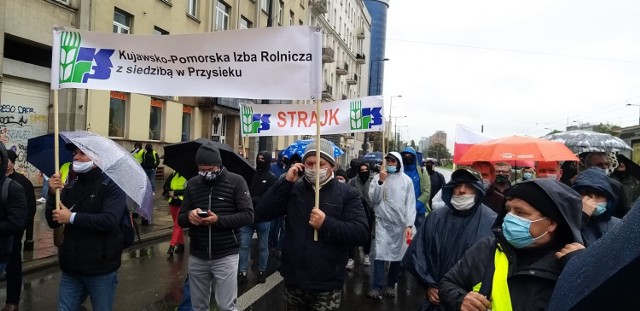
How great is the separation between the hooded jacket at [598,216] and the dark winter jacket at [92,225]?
3.51 metres

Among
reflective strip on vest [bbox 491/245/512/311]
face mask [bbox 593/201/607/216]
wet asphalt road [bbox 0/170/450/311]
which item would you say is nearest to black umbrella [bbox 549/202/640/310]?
reflective strip on vest [bbox 491/245/512/311]

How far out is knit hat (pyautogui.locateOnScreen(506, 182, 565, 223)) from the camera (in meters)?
2.19

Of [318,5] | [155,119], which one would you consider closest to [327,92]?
[318,5]

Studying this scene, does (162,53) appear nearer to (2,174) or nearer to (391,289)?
(2,174)

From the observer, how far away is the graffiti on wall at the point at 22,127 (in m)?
12.0

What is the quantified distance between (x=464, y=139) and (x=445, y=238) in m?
4.94

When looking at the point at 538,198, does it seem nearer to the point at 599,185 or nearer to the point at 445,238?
the point at 445,238

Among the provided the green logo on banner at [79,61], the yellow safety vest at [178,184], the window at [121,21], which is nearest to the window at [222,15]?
the window at [121,21]

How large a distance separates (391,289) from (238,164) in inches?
107

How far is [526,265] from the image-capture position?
2170mm

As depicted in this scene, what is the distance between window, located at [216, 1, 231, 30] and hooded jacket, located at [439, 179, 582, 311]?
2196 centimetres

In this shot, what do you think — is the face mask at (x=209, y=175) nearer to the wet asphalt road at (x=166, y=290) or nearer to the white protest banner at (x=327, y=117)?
the wet asphalt road at (x=166, y=290)

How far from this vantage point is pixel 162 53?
4.10 meters

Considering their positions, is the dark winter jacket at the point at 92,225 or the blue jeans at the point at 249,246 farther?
the blue jeans at the point at 249,246
